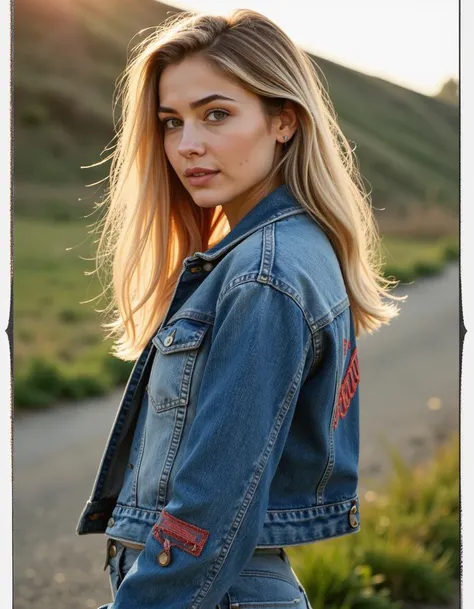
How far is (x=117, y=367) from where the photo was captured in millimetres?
6184

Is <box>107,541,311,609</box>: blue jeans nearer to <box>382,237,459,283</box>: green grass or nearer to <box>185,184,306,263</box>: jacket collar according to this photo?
<box>185,184,306,263</box>: jacket collar

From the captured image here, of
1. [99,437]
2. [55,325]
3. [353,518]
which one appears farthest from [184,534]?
[55,325]

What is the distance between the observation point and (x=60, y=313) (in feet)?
24.2

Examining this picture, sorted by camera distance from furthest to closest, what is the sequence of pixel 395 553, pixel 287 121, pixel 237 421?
pixel 395 553 < pixel 287 121 < pixel 237 421

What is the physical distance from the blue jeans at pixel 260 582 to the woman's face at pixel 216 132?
610mm

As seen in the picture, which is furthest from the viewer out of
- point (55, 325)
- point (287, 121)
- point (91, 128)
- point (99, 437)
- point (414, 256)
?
point (55, 325)

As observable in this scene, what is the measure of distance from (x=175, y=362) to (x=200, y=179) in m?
0.35

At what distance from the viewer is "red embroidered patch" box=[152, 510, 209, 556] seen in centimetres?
A: 122

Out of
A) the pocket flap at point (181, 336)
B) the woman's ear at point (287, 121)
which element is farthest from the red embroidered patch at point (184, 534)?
the woman's ear at point (287, 121)

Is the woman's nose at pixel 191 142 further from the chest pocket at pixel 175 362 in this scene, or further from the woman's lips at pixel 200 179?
the chest pocket at pixel 175 362

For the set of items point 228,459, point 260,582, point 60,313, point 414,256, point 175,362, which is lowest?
point 260,582

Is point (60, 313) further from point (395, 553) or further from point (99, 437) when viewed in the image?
point (395, 553)

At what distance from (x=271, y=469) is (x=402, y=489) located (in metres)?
3.11

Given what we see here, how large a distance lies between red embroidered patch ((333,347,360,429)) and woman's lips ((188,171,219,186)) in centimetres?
40
